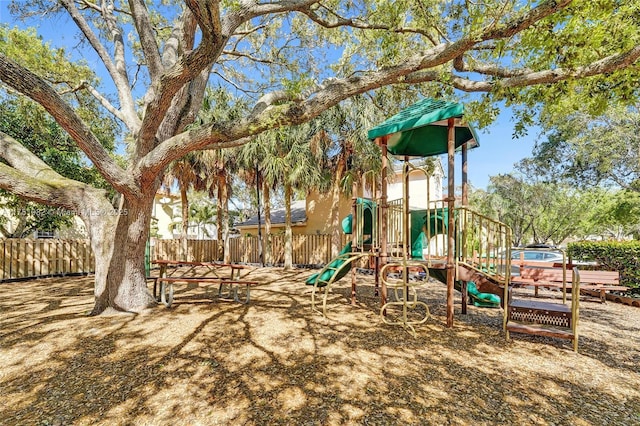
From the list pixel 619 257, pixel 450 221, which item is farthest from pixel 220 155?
pixel 619 257

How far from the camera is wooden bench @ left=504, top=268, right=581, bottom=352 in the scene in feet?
14.6

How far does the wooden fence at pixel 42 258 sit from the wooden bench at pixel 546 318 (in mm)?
15493

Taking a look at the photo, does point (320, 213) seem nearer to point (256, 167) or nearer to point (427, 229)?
point (256, 167)

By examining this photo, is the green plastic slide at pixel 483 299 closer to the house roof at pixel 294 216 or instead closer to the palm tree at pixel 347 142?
the palm tree at pixel 347 142

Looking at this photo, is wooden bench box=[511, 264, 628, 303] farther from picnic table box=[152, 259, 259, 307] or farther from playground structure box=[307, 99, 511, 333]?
picnic table box=[152, 259, 259, 307]

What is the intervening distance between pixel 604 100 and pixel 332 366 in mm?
5743

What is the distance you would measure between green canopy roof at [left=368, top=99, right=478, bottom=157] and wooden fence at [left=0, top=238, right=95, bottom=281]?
13.6m

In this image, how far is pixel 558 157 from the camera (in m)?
18.6

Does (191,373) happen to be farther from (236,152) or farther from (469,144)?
(236,152)

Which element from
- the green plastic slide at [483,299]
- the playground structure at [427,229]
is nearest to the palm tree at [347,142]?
the playground structure at [427,229]

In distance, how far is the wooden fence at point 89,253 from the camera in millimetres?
11453

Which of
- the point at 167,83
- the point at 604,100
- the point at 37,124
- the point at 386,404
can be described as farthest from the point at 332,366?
the point at 37,124

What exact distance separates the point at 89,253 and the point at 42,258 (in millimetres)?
1585

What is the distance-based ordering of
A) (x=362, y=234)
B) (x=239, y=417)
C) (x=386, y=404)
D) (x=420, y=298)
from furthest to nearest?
1. (x=420, y=298)
2. (x=362, y=234)
3. (x=386, y=404)
4. (x=239, y=417)
